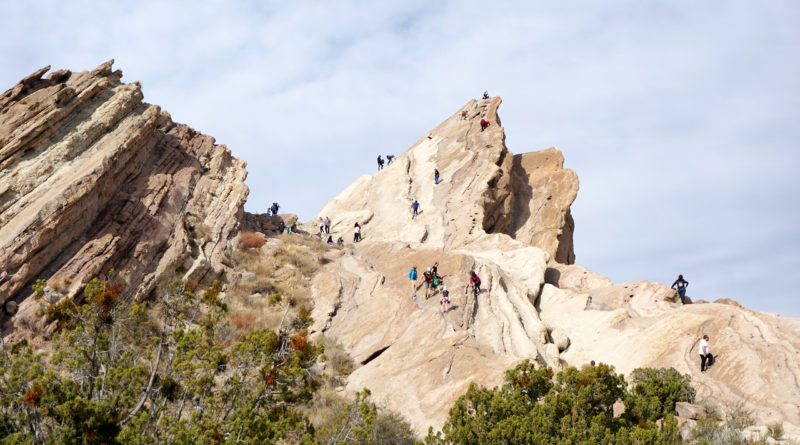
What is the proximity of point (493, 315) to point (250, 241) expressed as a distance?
51.4 feet

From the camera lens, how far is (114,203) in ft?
108

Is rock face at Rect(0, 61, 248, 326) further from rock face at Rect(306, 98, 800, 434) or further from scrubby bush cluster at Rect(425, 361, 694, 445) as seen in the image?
scrubby bush cluster at Rect(425, 361, 694, 445)

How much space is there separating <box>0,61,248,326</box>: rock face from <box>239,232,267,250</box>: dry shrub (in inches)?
23.6

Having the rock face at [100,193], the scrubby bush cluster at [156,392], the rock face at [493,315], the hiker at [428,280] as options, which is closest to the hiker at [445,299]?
the rock face at [493,315]

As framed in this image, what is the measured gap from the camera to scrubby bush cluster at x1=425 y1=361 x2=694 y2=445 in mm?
17219

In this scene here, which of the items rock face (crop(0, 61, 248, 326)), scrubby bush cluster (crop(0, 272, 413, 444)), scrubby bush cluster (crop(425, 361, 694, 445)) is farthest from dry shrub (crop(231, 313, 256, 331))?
scrubby bush cluster (crop(425, 361, 694, 445))

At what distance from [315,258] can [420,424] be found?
1727 cm

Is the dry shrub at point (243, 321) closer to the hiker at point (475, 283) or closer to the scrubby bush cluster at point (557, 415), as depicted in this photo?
the hiker at point (475, 283)

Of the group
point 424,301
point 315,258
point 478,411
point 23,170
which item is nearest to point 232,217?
point 315,258

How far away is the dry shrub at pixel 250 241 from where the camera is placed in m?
38.6

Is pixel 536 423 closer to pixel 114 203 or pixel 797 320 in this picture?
pixel 797 320

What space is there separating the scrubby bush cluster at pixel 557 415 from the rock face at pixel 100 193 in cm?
1793

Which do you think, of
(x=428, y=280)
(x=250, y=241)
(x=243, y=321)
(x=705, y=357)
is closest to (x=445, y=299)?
(x=428, y=280)

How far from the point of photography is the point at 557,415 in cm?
1794
